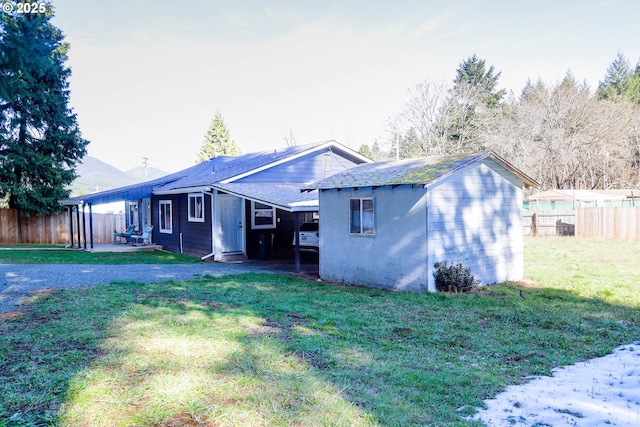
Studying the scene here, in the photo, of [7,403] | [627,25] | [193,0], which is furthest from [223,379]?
[627,25]

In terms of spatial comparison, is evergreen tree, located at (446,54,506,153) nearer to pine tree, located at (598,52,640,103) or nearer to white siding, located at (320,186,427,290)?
pine tree, located at (598,52,640,103)

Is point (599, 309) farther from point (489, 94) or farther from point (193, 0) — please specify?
point (489, 94)

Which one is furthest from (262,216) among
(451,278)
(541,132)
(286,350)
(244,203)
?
(541,132)

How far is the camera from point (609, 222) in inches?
818

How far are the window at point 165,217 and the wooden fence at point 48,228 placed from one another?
454cm

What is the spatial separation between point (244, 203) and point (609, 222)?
16529 millimetres

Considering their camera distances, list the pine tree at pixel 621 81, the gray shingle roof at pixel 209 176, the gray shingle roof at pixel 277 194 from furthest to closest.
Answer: the pine tree at pixel 621 81, the gray shingle roof at pixel 209 176, the gray shingle roof at pixel 277 194

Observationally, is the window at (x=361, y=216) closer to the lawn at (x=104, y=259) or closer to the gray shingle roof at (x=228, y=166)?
the gray shingle roof at (x=228, y=166)

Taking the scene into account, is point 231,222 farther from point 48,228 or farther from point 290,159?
point 48,228

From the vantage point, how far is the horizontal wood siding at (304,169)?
17438 millimetres

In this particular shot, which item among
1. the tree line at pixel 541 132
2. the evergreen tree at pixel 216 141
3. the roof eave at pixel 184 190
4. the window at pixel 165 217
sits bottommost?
the window at pixel 165 217

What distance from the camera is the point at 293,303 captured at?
860 centimetres

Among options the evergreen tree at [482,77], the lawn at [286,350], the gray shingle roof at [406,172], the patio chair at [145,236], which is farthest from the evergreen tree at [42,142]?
the evergreen tree at [482,77]

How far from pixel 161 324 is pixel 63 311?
2.06 meters
